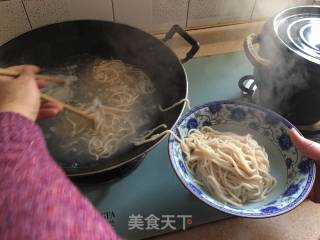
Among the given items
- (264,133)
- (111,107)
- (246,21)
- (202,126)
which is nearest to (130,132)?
(111,107)

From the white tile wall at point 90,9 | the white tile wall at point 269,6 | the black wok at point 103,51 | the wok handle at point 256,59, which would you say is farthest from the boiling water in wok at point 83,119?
the white tile wall at point 269,6

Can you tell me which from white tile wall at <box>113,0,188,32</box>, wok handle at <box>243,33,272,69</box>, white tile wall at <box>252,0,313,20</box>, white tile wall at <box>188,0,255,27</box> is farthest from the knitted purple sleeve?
white tile wall at <box>252,0,313,20</box>

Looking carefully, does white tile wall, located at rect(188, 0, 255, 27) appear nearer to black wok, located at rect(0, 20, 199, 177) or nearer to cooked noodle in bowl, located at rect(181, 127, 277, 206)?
black wok, located at rect(0, 20, 199, 177)

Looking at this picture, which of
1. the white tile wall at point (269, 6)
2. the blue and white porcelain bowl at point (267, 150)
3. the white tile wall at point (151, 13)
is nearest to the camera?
the blue and white porcelain bowl at point (267, 150)

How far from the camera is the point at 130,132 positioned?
2.91 feet

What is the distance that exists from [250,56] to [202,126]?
22 cm

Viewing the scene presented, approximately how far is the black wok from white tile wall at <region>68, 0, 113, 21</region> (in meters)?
0.07

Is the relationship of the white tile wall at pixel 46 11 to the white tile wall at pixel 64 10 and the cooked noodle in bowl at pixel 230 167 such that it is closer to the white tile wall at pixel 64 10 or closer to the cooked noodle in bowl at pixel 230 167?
the white tile wall at pixel 64 10

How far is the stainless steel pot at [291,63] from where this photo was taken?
2.47 feet

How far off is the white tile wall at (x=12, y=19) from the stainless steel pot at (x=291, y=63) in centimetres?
66

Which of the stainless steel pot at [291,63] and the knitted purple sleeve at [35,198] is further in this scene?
the stainless steel pot at [291,63]

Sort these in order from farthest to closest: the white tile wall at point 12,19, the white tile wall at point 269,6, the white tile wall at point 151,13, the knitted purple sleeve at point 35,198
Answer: the white tile wall at point 269,6, the white tile wall at point 151,13, the white tile wall at point 12,19, the knitted purple sleeve at point 35,198

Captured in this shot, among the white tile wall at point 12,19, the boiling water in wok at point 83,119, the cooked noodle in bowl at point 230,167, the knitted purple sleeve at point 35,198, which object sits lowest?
the boiling water in wok at point 83,119

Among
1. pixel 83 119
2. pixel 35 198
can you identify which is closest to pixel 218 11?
pixel 83 119
